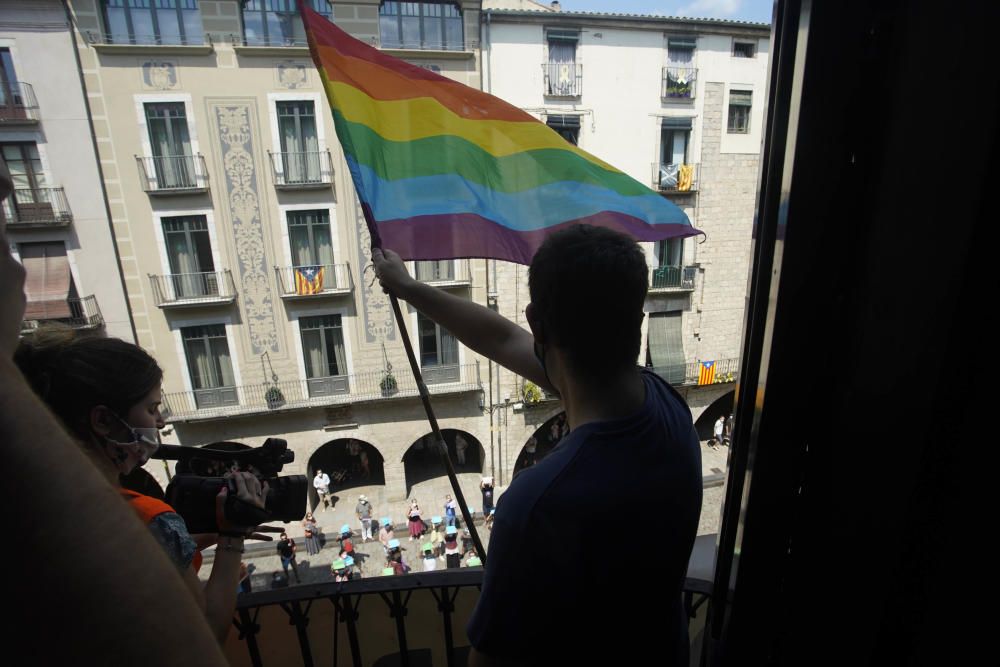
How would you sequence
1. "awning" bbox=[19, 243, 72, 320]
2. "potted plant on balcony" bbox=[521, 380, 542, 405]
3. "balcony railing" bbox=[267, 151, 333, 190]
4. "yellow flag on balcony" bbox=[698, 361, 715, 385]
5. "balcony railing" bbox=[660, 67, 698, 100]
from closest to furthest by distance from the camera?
"awning" bbox=[19, 243, 72, 320] → "balcony railing" bbox=[267, 151, 333, 190] → "balcony railing" bbox=[660, 67, 698, 100] → "potted plant on balcony" bbox=[521, 380, 542, 405] → "yellow flag on balcony" bbox=[698, 361, 715, 385]

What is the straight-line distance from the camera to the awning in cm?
930

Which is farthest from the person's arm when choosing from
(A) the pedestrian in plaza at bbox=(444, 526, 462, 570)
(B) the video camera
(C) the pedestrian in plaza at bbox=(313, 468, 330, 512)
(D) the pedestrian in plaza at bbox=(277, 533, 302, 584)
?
(C) the pedestrian in plaza at bbox=(313, 468, 330, 512)

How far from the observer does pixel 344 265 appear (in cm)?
1058

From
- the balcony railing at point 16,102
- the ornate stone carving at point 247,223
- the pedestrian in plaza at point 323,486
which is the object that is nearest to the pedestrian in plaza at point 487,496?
the pedestrian in plaza at point 323,486

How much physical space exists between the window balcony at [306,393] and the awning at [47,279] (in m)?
2.44

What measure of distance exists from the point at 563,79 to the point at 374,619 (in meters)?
10.7

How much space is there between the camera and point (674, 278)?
39.8 ft

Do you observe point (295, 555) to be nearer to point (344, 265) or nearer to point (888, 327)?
point (344, 265)

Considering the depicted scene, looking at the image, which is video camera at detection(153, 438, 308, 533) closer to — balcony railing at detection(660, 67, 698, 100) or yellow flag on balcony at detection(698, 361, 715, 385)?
balcony railing at detection(660, 67, 698, 100)

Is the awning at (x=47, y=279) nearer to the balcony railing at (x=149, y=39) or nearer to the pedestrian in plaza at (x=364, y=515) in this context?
the balcony railing at (x=149, y=39)

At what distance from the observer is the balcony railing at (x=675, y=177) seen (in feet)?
37.4

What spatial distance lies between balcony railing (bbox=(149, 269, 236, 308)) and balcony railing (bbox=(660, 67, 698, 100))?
9972 millimetres

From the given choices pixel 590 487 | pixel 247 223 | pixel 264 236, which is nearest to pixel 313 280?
pixel 264 236

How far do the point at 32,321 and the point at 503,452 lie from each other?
9.57 meters
